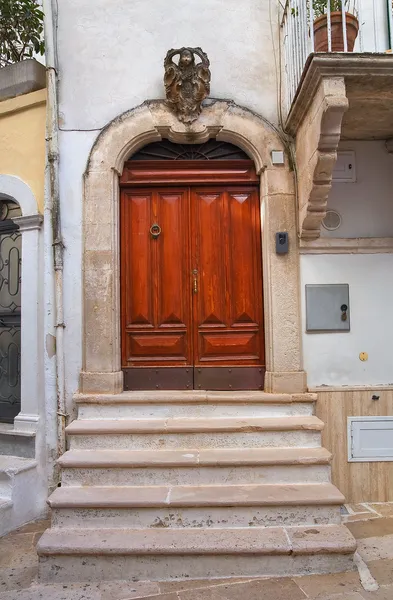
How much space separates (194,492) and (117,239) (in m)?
2.40

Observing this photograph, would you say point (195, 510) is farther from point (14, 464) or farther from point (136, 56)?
point (136, 56)

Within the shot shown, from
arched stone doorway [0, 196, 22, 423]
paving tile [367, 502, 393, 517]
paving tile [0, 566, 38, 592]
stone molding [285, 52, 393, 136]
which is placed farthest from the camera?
arched stone doorway [0, 196, 22, 423]

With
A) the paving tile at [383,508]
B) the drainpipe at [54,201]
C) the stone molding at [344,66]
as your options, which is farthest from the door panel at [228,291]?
the paving tile at [383,508]

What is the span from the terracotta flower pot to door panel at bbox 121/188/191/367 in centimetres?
183

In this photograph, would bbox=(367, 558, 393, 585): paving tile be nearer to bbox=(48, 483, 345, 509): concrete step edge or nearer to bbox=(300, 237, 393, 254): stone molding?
bbox=(48, 483, 345, 509): concrete step edge

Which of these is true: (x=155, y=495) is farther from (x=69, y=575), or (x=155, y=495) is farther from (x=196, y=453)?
(x=69, y=575)

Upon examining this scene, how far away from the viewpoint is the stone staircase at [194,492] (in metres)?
3.08

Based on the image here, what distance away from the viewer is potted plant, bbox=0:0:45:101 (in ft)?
15.2

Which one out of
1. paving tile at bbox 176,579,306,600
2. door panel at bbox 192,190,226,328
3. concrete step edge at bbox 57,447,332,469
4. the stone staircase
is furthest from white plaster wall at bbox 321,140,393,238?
paving tile at bbox 176,579,306,600

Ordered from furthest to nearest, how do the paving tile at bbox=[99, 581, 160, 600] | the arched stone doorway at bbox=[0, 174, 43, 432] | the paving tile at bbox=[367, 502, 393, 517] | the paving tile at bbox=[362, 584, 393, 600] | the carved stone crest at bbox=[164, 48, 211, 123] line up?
the arched stone doorway at bbox=[0, 174, 43, 432] < the carved stone crest at bbox=[164, 48, 211, 123] < the paving tile at bbox=[367, 502, 393, 517] < the paving tile at bbox=[99, 581, 160, 600] < the paving tile at bbox=[362, 584, 393, 600]

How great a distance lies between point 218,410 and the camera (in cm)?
408

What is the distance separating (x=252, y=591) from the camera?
9.52ft

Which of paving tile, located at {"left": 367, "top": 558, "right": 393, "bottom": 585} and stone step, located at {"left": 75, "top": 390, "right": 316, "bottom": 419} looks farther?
stone step, located at {"left": 75, "top": 390, "right": 316, "bottom": 419}

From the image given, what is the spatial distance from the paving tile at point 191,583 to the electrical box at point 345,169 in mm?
3523
